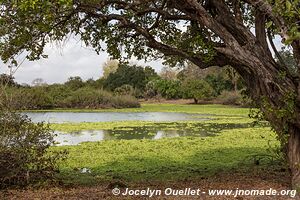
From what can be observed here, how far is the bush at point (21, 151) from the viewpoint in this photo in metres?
8.01

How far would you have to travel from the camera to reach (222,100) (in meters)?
60.1

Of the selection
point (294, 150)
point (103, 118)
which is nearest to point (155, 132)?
point (103, 118)

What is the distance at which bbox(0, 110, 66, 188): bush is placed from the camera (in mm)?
8008

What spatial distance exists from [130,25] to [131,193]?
3.41 meters

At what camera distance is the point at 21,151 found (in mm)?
8031

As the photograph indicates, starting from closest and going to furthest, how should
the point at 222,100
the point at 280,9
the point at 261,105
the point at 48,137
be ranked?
the point at 280,9, the point at 261,105, the point at 48,137, the point at 222,100

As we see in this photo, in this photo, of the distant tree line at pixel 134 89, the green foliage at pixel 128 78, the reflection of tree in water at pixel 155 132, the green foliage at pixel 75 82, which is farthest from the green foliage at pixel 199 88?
the reflection of tree in water at pixel 155 132

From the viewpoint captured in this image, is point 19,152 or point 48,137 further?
point 48,137

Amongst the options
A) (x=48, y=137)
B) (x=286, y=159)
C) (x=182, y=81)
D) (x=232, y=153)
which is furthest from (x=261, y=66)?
(x=182, y=81)

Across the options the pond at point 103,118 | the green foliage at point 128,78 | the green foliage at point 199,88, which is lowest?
the pond at point 103,118

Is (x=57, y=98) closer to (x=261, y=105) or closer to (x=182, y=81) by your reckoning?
(x=182, y=81)

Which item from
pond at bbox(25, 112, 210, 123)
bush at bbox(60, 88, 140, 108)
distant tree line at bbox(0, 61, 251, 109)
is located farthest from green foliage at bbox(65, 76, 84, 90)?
pond at bbox(25, 112, 210, 123)

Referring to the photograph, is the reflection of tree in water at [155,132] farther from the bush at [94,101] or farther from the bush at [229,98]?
the bush at [229,98]

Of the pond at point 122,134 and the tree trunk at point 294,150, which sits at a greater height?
the tree trunk at point 294,150
